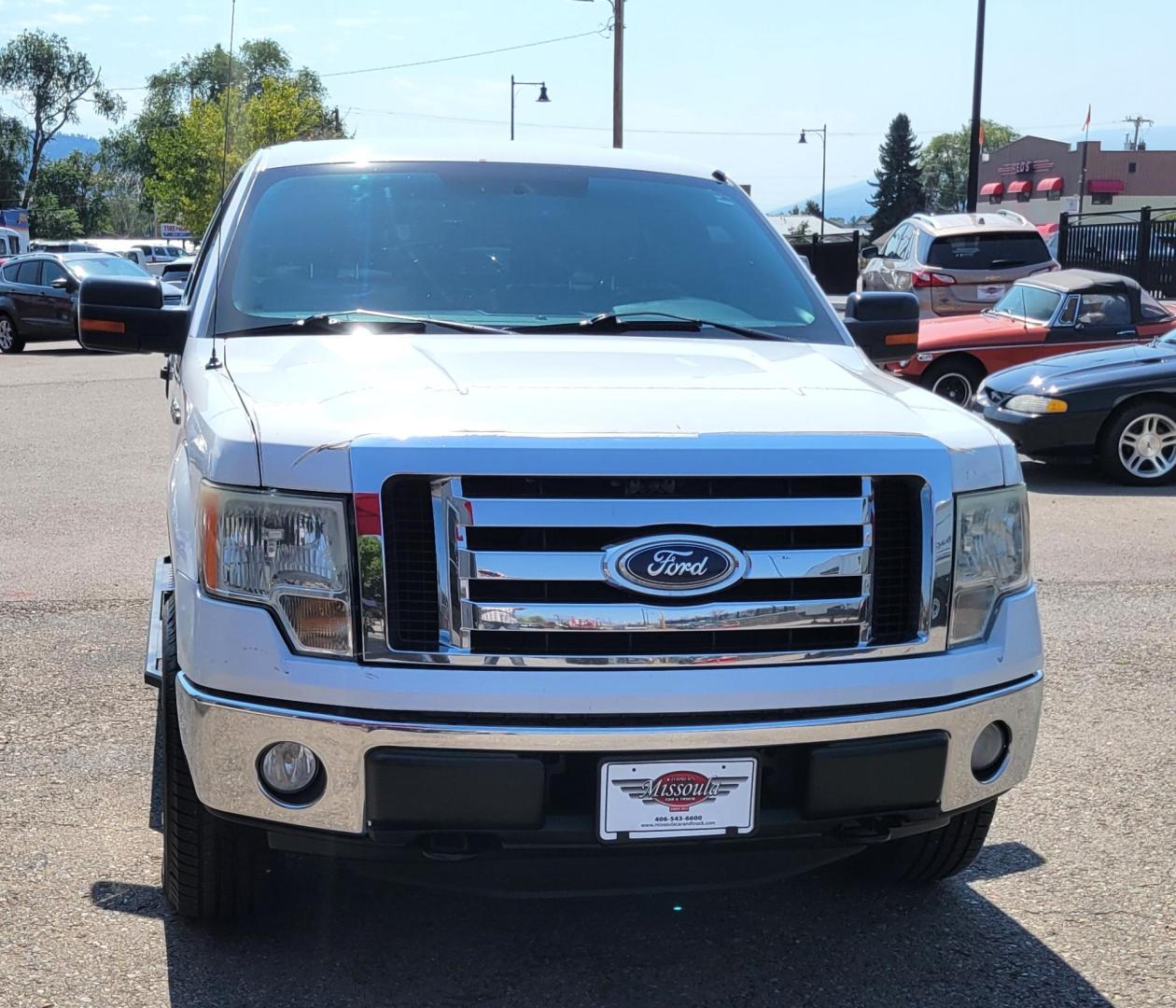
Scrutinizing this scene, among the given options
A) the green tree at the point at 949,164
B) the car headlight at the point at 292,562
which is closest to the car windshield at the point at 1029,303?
the car headlight at the point at 292,562

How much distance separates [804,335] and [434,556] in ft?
5.72

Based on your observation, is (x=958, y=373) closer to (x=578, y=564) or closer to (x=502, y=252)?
(x=502, y=252)

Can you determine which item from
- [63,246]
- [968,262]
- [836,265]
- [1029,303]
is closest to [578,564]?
[1029,303]

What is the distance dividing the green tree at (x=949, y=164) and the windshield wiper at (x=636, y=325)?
14916cm

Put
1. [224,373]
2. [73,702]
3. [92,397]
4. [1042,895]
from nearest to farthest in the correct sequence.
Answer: [224,373] < [1042,895] < [73,702] < [92,397]

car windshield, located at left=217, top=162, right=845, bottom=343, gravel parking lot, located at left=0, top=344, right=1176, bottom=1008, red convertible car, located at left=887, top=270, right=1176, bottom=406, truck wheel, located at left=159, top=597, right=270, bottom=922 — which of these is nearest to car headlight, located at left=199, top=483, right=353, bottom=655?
truck wheel, located at left=159, top=597, right=270, bottom=922

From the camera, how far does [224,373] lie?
11.2ft

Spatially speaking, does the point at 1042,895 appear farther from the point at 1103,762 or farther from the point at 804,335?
the point at 804,335

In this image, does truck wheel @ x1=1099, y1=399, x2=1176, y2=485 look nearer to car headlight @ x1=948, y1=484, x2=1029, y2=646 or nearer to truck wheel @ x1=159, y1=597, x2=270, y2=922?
car headlight @ x1=948, y1=484, x2=1029, y2=646

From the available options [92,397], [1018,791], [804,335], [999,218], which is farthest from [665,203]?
[999,218]

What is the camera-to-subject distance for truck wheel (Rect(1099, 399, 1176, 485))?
10.7 metres

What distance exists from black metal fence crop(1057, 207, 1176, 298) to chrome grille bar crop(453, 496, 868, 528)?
91.8 feet

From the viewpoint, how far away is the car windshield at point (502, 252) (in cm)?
402

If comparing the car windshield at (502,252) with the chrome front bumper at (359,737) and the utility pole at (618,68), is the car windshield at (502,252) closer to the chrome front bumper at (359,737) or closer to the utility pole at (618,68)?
the chrome front bumper at (359,737)
